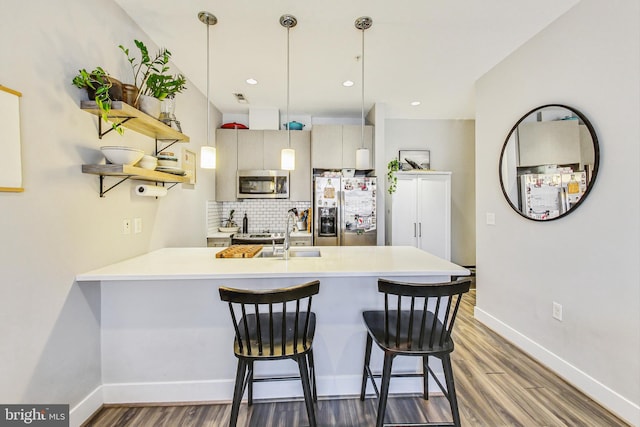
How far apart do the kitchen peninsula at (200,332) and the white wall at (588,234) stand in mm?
1032

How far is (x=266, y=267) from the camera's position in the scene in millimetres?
1767

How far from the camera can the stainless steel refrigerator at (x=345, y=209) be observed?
150 inches

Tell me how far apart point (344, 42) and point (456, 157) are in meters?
3.14

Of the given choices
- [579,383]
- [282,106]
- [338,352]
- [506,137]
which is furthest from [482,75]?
[338,352]

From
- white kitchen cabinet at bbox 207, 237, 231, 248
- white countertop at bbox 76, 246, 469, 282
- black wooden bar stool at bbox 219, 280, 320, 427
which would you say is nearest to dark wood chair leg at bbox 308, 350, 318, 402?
black wooden bar stool at bbox 219, 280, 320, 427

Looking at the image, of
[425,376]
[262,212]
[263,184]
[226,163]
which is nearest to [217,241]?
[262,212]

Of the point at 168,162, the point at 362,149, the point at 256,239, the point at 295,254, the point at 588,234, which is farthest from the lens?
the point at 256,239

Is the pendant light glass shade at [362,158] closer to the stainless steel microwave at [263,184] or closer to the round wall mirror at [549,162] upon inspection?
the round wall mirror at [549,162]

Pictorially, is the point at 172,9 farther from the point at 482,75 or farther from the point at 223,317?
the point at 482,75

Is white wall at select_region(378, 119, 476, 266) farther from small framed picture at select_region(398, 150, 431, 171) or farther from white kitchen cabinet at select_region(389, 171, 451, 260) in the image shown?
white kitchen cabinet at select_region(389, 171, 451, 260)

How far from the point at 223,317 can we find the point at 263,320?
0.34 m

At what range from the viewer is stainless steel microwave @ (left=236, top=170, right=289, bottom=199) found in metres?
4.13

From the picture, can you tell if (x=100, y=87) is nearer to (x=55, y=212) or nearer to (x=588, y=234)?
(x=55, y=212)

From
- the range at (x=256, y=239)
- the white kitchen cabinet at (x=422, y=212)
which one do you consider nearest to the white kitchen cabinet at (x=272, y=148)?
the range at (x=256, y=239)
